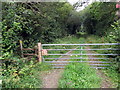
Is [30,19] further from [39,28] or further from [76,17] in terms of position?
[76,17]

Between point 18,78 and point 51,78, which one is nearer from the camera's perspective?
point 18,78

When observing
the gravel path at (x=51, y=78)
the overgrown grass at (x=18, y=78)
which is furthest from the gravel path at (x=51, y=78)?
the overgrown grass at (x=18, y=78)

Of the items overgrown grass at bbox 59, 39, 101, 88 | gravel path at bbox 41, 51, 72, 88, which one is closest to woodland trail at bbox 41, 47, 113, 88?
gravel path at bbox 41, 51, 72, 88

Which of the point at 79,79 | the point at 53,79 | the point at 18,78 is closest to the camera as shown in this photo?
the point at 18,78

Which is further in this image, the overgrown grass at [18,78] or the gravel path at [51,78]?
the gravel path at [51,78]

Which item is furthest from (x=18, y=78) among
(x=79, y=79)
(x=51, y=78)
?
(x=79, y=79)

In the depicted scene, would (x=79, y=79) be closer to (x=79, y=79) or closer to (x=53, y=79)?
(x=79, y=79)

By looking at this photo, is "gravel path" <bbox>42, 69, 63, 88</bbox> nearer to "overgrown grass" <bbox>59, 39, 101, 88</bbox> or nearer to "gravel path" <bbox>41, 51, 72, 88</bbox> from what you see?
"gravel path" <bbox>41, 51, 72, 88</bbox>

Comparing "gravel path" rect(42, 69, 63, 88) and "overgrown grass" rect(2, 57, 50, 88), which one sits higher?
"overgrown grass" rect(2, 57, 50, 88)

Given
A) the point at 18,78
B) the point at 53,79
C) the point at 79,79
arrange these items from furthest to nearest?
the point at 53,79 → the point at 79,79 → the point at 18,78

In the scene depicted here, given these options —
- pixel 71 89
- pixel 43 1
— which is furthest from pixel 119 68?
pixel 43 1

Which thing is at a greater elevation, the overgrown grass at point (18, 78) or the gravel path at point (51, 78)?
the overgrown grass at point (18, 78)

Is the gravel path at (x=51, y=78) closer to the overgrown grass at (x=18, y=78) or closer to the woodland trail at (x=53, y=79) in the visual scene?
the woodland trail at (x=53, y=79)

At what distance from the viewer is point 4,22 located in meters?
3.15
